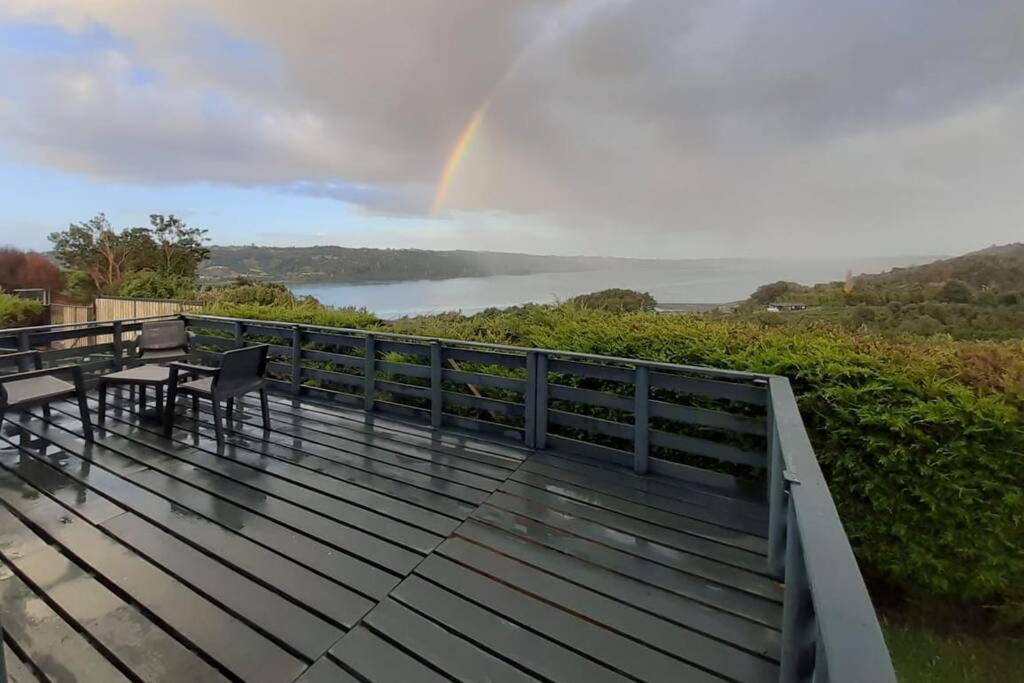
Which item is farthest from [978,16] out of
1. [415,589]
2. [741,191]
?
[415,589]

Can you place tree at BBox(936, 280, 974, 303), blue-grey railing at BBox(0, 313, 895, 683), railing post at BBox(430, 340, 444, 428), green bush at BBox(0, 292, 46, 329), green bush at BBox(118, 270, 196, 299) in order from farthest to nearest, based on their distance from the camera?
green bush at BBox(118, 270, 196, 299)
green bush at BBox(0, 292, 46, 329)
tree at BBox(936, 280, 974, 303)
railing post at BBox(430, 340, 444, 428)
blue-grey railing at BBox(0, 313, 895, 683)

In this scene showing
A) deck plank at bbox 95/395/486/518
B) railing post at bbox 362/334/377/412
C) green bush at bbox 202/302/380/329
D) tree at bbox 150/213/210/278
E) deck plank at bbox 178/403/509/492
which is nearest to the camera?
Answer: deck plank at bbox 95/395/486/518

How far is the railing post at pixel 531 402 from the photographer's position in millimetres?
3469

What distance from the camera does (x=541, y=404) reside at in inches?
138

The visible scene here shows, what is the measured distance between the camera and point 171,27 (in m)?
6.30

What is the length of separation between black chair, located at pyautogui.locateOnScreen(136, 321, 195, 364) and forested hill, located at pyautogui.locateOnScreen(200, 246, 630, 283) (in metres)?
4.09

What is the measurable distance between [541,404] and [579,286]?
3.57 meters

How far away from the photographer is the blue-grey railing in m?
0.82

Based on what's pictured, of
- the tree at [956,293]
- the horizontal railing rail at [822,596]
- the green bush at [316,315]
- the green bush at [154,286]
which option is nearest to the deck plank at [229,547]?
the horizontal railing rail at [822,596]

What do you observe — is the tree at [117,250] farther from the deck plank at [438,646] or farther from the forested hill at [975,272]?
the forested hill at [975,272]

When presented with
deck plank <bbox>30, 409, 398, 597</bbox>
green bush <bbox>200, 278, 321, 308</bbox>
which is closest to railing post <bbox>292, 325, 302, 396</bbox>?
deck plank <bbox>30, 409, 398, 597</bbox>

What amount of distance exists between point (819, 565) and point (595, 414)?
2.79 meters

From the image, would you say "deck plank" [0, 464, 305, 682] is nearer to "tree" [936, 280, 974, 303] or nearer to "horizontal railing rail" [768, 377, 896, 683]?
"horizontal railing rail" [768, 377, 896, 683]

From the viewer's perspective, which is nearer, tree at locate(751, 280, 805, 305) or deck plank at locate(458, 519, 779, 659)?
deck plank at locate(458, 519, 779, 659)
